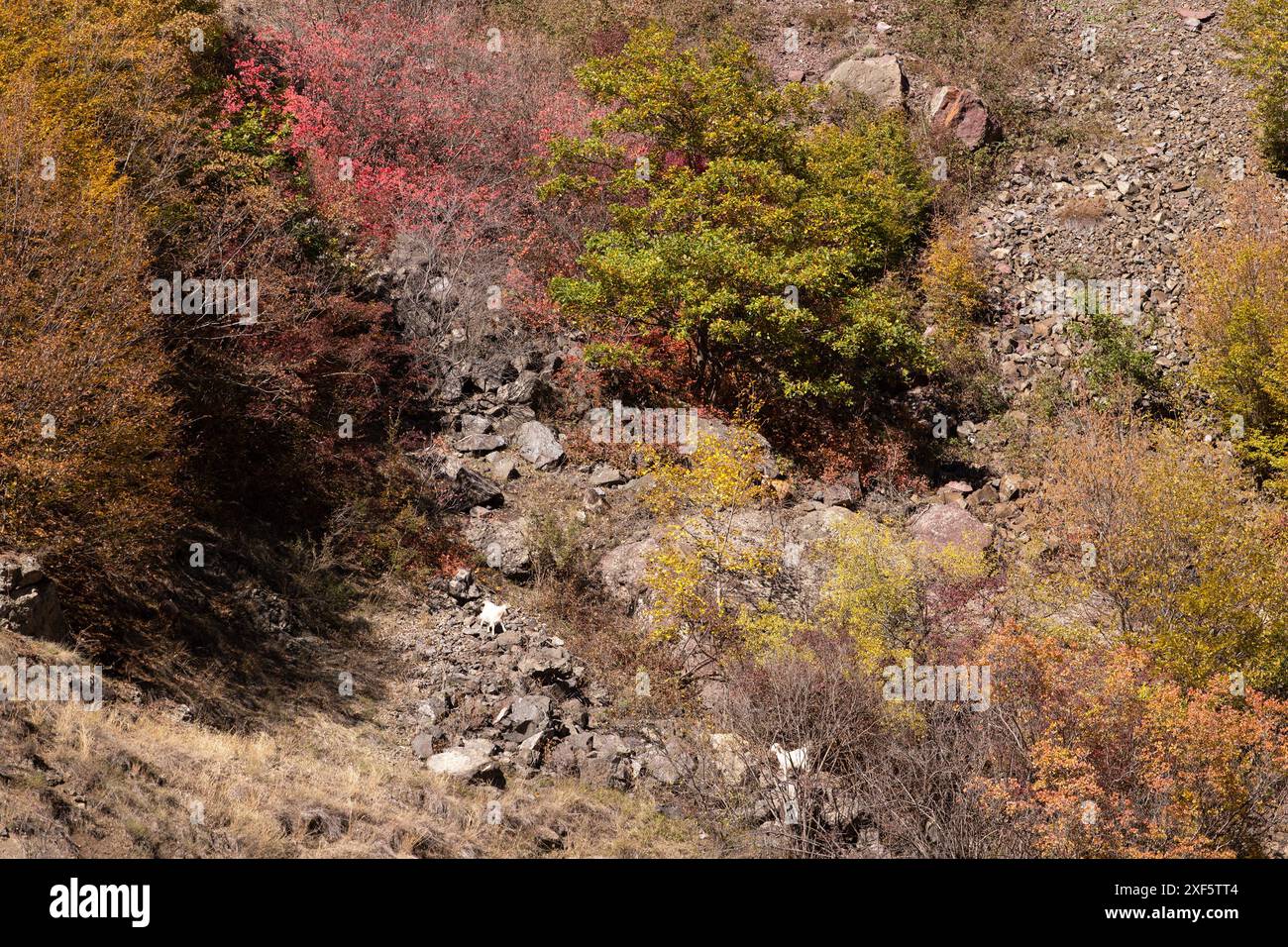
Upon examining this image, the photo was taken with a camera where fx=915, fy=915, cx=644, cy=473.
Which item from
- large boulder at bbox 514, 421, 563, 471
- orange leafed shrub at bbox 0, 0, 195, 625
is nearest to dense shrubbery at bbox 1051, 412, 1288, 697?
large boulder at bbox 514, 421, 563, 471

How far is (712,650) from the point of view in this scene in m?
17.7

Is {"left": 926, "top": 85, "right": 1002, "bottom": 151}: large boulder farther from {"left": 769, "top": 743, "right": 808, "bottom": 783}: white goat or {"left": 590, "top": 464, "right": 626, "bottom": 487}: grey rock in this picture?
{"left": 769, "top": 743, "right": 808, "bottom": 783}: white goat

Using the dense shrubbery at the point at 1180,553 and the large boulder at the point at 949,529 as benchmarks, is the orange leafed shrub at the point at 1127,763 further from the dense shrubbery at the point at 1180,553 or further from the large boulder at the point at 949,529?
the large boulder at the point at 949,529

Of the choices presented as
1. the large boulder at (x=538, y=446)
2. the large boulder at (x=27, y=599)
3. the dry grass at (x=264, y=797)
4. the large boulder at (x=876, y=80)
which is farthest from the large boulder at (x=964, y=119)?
the large boulder at (x=27, y=599)

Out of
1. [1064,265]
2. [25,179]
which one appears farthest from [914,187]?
[25,179]

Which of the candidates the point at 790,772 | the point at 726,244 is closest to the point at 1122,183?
the point at 726,244

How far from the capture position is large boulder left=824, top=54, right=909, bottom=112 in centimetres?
3278

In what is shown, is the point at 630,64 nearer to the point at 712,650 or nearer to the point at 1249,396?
the point at 712,650

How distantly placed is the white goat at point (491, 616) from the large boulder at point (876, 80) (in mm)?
23503

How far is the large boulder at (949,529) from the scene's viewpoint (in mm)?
21000

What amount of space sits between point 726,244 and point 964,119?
15382 mm

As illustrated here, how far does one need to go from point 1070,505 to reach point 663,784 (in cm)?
1259

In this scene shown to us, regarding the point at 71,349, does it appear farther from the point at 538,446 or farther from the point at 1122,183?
the point at 1122,183

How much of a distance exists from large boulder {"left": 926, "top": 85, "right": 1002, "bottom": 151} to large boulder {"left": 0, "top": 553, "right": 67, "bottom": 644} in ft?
98.5
